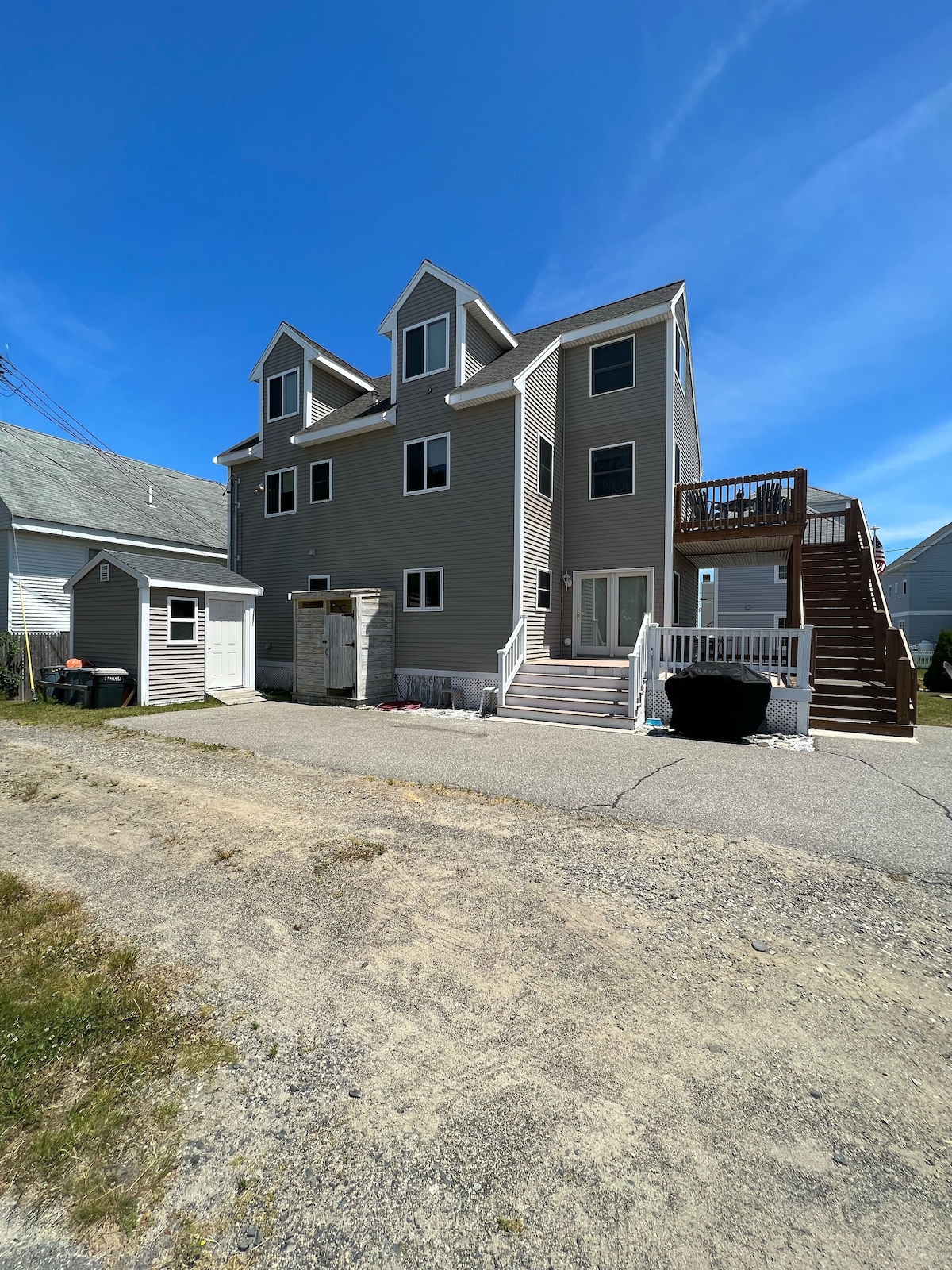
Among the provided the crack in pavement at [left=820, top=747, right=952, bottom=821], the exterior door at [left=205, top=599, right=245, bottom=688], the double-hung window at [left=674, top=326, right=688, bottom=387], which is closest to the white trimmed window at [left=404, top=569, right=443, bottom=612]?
the exterior door at [left=205, top=599, right=245, bottom=688]

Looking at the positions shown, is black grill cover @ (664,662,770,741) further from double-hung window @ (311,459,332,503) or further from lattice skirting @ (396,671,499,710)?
double-hung window @ (311,459,332,503)

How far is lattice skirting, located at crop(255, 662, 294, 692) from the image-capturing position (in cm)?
1617

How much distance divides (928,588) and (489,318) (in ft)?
104

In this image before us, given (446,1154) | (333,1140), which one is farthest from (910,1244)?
(333,1140)

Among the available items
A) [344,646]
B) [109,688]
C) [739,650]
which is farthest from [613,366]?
[109,688]

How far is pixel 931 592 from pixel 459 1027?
1542 inches

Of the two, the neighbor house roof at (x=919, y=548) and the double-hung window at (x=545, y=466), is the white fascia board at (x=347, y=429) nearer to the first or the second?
the double-hung window at (x=545, y=466)

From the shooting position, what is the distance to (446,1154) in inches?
72.2

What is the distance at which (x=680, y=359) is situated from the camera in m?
14.6

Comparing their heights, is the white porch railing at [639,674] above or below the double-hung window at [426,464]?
below

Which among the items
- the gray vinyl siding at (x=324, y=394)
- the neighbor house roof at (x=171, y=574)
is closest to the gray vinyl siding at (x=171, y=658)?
the neighbor house roof at (x=171, y=574)

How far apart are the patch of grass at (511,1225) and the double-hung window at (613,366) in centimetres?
1466

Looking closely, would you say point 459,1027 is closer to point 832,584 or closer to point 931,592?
point 832,584

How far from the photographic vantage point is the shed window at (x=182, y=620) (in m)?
13.0
